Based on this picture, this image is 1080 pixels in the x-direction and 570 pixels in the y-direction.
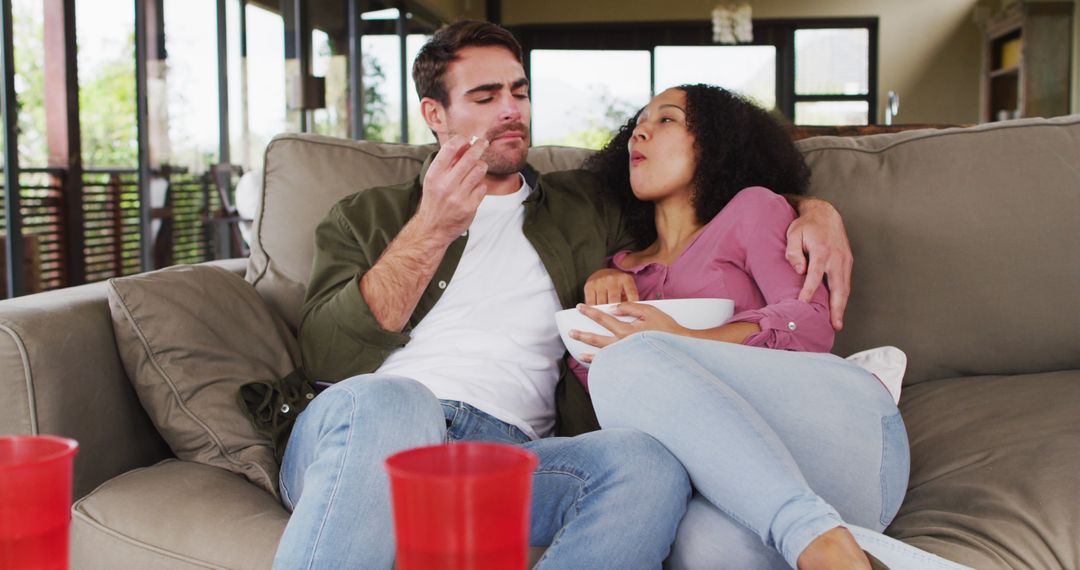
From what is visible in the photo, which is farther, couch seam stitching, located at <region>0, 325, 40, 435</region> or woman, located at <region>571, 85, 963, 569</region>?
couch seam stitching, located at <region>0, 325, 40, 435</region>

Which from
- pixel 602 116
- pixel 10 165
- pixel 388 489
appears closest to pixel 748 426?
pixel 388 489

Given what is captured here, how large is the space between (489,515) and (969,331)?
1.44 metres

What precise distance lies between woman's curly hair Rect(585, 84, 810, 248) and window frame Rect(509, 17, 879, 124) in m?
8.54

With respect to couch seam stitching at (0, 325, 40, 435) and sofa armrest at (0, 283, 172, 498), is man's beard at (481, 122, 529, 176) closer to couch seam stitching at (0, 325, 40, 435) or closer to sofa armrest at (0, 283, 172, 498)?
sofa armrest at (0, 283, 172, 498)

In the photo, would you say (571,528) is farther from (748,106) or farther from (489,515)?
(748,106)

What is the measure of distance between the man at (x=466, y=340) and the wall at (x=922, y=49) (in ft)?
29.0

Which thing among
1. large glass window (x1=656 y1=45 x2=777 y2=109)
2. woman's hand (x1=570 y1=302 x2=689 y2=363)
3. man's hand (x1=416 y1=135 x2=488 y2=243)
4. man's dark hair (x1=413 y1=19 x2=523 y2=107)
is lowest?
woman's hand (x1=570 y1=302 x2=689 y2=363)

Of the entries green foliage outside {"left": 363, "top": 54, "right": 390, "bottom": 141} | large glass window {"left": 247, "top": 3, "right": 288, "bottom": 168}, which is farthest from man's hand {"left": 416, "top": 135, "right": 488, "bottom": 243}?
green foliage outside {"left": 363, "top": 54, "right": 390, "bottom": 141}

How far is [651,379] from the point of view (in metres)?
1.23

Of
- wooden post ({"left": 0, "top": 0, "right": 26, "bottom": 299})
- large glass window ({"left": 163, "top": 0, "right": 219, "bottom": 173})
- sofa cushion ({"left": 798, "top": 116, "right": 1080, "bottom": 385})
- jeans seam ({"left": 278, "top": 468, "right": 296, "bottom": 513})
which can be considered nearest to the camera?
jeans seam ({"left": 278, "top": 468, "right": 296, "bottom": 513})

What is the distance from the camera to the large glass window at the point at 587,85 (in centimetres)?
1046

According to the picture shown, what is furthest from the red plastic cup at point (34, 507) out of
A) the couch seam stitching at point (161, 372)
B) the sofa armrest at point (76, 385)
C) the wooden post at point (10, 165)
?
the wooden post at point (10, 165)

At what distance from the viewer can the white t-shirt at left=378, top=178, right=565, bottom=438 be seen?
1.53m

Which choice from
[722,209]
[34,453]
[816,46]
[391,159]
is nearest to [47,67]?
[391,159]
